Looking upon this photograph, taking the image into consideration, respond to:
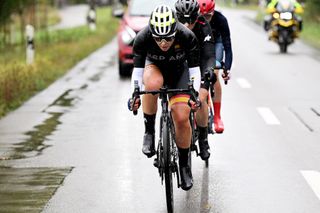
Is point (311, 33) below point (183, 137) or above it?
below

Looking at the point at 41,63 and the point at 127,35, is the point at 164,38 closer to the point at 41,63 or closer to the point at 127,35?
the point at 127,35

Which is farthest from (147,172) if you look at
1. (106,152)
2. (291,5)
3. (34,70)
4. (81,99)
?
(291,5)

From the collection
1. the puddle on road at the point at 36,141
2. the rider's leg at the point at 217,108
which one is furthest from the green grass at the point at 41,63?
the rider's leg at the point at 217,108

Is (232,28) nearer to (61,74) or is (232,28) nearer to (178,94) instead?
(61,74)

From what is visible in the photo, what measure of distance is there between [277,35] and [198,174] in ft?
52.5

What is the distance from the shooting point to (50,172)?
859 cm

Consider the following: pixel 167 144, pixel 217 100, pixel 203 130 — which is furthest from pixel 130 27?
pixel 167 144

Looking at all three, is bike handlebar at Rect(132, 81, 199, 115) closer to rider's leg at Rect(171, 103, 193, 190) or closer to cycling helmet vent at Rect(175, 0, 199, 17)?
rider's leg at Rect(171, 103, 193, 190)

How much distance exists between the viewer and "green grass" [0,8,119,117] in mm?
14161

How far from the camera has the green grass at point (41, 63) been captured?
14.2 metres

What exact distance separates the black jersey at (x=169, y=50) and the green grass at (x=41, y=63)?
19.4ft

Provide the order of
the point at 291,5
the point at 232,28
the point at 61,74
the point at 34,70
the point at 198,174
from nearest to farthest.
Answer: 1. the point at 198,174
2. the point at 34,70
3. the point at 61,74
4. the point at 291,5
5. the point at 232,28

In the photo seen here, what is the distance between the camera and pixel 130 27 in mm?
18141

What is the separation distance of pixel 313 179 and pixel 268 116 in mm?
4235
